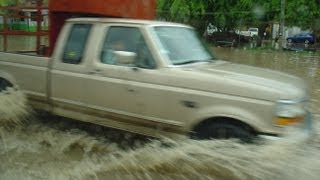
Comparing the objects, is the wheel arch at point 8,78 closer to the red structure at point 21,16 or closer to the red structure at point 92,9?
the red structure at point 92,9

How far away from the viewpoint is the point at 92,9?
748cm

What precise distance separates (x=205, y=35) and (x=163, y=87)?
31.8 meters

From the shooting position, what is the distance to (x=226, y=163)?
16.6ft

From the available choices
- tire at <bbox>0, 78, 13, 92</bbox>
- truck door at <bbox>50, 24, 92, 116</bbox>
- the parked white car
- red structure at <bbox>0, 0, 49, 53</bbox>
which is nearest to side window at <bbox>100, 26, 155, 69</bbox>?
truck door at <bbox>50, 24, 92, 116</bbox>

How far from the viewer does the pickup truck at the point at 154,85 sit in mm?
5500

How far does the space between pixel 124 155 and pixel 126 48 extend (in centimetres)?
142

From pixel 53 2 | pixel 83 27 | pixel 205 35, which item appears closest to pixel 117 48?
pixel 83 27

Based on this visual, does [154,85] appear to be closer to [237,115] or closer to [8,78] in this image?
[237,115]

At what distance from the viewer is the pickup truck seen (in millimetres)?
5500

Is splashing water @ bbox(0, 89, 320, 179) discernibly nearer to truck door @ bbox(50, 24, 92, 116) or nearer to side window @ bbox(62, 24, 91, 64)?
truck door @ bbox(50, 24, 92, 116)

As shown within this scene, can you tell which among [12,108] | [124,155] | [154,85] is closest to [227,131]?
[154,85]

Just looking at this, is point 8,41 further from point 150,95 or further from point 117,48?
point 150,95

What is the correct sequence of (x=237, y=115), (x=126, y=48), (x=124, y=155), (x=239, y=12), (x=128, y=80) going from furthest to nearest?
(x=239, y=12), (x=126, y=48), (x=128, y=80), (x=124, y=155), (x=237, y=115)

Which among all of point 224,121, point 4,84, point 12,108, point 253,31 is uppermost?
point 253,31
